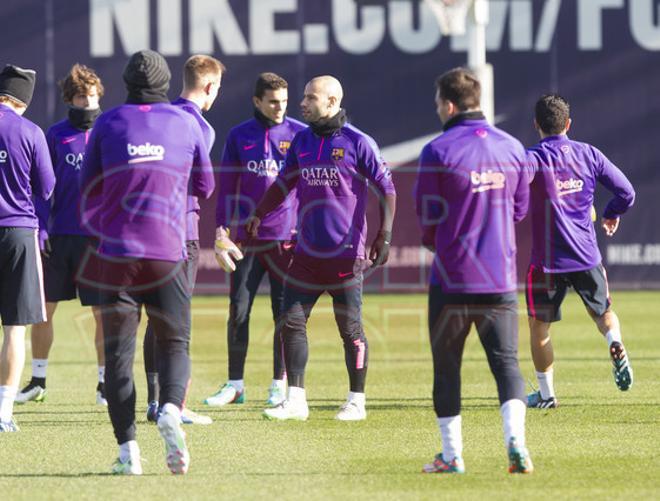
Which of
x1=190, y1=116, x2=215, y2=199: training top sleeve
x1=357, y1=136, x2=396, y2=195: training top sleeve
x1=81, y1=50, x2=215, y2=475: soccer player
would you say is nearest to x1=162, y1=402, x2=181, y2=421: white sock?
x1=81, y1=50, x2=215, y2=475: soccer player

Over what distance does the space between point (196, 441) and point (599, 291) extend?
334 cm

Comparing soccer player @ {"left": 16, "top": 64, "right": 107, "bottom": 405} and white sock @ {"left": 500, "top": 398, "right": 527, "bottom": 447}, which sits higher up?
soccer player @ {"left": 16, "top": 64, "right": 107, "bottom": 405}

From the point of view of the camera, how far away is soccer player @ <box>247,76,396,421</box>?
925 cm

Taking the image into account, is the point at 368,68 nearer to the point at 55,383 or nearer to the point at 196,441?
the point at 55,383

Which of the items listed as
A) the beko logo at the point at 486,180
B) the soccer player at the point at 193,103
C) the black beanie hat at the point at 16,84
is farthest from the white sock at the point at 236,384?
the beko logo at the point at 486,180

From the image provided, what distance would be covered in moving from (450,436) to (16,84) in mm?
3789

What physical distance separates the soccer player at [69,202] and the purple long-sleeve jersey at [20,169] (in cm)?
120

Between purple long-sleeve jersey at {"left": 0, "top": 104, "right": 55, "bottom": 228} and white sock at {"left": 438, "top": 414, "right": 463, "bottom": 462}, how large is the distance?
3.21 metres

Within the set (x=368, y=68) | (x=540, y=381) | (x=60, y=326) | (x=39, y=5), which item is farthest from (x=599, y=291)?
(x=39, y=5)

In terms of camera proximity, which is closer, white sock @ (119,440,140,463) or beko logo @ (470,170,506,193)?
beko logo @ (470,170,506,193)

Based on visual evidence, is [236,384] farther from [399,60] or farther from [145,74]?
[399,60]

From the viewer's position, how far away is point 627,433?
8.68 metres

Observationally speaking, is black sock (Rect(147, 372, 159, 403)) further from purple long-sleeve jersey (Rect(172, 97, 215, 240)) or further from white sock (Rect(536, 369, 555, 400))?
white sock (Rect(536, 369, 555, 400))

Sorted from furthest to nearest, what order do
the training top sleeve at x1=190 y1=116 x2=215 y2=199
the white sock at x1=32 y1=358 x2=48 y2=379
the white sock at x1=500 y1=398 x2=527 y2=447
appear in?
the white sock at x1=32 y1=358 x2=48 y2=379 < the training top sleeve at x1=190 y1=116 x2=215 y2=199 < the white sock at x1=500 y1=398 x2=527 y2=447
